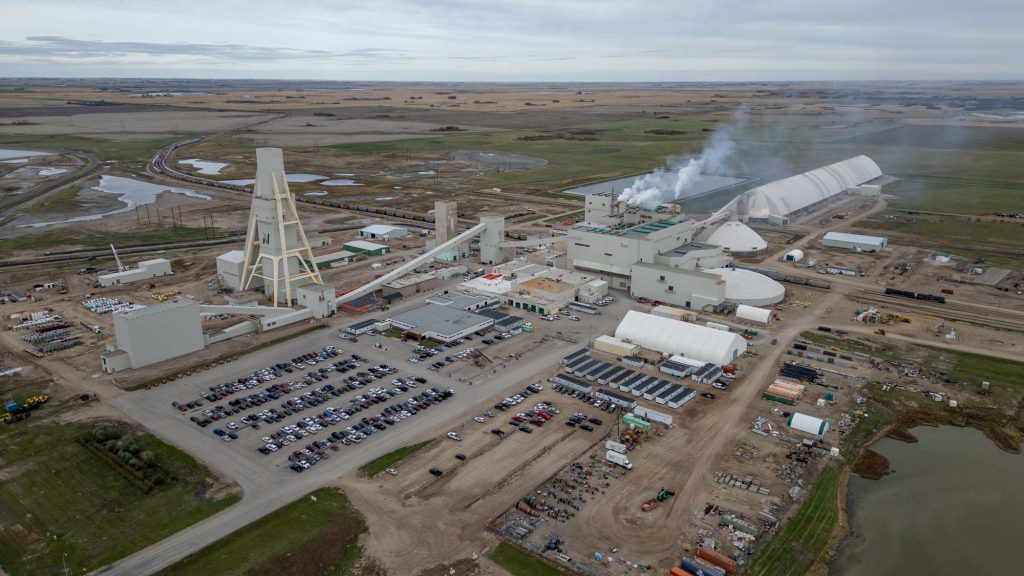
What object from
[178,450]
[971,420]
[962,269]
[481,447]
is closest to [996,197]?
[962,269]

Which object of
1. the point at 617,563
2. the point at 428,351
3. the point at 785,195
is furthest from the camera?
the point at 785,195

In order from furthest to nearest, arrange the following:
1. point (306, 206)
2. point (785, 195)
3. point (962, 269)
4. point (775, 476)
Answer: point (306, 206)
point (785, 195)
point (962, 269)
point (775, 476)

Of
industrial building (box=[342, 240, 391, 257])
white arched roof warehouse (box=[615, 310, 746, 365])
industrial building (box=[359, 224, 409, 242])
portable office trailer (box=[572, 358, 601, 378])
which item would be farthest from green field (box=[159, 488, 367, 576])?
industrial building (box=[359, 224, 409, 242])

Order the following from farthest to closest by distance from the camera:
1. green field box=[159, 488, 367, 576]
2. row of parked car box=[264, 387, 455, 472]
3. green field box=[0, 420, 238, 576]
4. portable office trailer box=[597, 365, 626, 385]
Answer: portable office trailer box=[597, 365, 626, 385] → row of parked car box=[264, 387, 455, 472] → green field box=[0, 420, 238, 576] → green field box=[159, 488, 367, 576]

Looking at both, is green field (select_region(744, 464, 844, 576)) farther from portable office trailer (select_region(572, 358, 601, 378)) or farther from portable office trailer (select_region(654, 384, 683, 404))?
portable office trailer (select_region(572, 358, 601, 378))

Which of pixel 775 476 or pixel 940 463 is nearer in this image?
pixel 775 476

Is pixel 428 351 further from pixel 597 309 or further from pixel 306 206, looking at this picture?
pixel 306 206
